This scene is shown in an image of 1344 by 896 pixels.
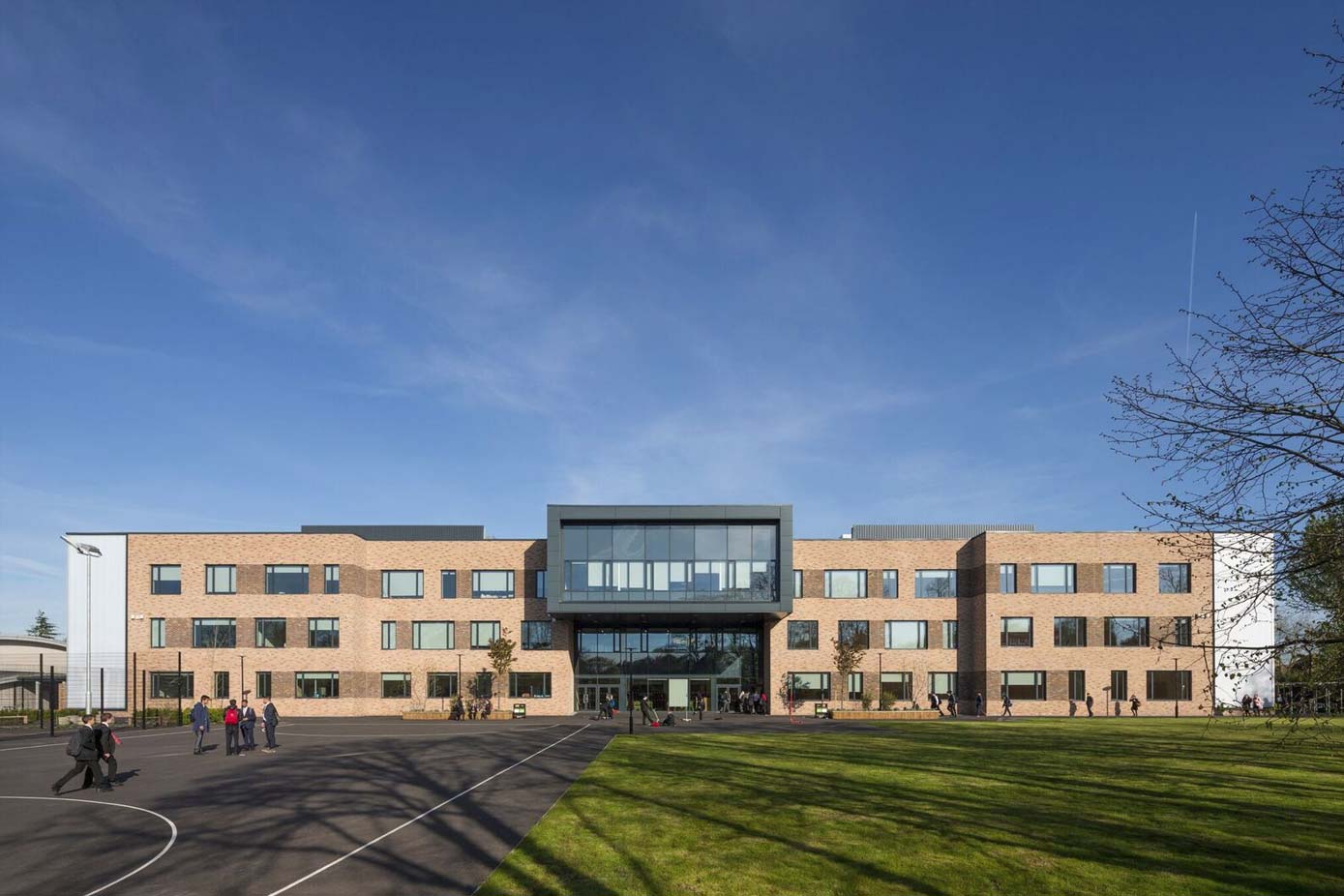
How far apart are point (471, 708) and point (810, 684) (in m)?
21.3

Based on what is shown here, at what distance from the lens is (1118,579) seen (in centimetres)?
5591

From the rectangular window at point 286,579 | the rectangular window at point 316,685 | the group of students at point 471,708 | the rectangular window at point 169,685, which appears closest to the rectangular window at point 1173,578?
the group of students at point 471,708

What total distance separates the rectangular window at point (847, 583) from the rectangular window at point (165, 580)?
4098 cm

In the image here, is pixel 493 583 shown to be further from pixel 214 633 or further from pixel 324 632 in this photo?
pixel 214 633

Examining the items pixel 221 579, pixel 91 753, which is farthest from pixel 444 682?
pixel 91 753

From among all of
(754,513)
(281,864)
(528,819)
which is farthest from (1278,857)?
(754,513)

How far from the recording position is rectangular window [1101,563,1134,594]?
5584 cm

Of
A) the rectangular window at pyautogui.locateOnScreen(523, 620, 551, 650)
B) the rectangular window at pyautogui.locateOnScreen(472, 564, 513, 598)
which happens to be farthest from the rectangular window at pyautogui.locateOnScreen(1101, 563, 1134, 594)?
the rectangular window at pyautogui.locateOnScreen(472, 564, 513, 598)

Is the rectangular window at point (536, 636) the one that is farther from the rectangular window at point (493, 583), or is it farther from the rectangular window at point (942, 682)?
the rectangular window at point (942, 682)

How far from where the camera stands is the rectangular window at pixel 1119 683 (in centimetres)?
5522

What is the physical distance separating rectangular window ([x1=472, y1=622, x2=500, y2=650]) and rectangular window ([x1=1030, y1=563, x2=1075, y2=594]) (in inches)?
1347

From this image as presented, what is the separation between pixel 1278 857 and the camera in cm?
1321

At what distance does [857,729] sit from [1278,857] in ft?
93.1

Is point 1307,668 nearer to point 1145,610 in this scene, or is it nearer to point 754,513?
point 754,513
